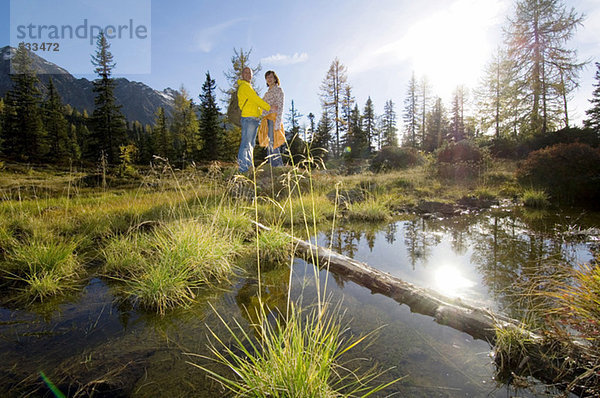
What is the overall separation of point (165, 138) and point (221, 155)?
1168cm

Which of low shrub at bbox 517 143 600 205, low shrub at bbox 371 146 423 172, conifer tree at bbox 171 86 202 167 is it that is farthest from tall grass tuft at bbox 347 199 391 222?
conifer tree at bbox 171 86 202 167

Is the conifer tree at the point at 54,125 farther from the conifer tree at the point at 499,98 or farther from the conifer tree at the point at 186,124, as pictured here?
the conifer tree at the point at 499,98

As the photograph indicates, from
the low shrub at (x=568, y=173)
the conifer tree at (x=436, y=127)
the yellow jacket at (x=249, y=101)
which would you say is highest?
the conifer tree at (x=436, y=127)

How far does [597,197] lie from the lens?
770 centimetres

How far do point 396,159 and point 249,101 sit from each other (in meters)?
Answer: 15.1

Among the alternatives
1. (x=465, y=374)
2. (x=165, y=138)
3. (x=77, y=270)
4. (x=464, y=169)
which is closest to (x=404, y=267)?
(x=465, y=374)

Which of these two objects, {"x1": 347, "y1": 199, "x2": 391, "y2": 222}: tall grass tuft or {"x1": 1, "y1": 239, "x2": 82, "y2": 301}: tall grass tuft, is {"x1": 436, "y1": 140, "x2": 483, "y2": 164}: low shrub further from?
{"x1": 1, "y1": 239, "x2": 82, "y2": 301}: tall grass tuft

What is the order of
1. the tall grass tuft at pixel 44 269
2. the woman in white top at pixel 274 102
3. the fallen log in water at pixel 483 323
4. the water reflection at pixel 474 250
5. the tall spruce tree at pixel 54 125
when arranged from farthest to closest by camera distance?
the tall spruce tree at pixel 54 125 → the woman in white top at pixel 274 102 → the water reflection at pixel 474 250 → the tall grass tuft at pixel 44 269 → the fallen log in water at pixel 483 323

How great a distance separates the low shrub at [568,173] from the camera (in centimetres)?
783

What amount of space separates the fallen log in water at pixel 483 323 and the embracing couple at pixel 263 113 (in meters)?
4.68

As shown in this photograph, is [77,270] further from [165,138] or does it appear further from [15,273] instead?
[165,138]

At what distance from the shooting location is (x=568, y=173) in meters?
8.41

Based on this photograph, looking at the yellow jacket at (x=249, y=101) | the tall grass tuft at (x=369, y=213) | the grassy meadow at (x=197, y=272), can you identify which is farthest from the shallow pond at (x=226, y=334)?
the yellow jacket at (x=249, y=101)

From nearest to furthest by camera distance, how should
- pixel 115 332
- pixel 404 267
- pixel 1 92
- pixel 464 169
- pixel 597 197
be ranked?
1. pixel 115 332
2. pixel 404 267
3. pixel 597 197
4. pixel 464 169
5. pixel 1 92
